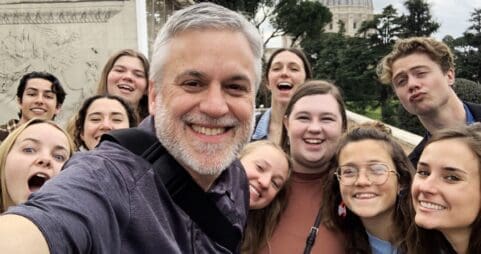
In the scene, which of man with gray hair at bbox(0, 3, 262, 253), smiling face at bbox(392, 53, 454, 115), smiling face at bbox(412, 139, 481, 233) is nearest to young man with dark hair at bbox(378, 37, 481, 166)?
smiling face at bbox(392, 53, 454, 115)

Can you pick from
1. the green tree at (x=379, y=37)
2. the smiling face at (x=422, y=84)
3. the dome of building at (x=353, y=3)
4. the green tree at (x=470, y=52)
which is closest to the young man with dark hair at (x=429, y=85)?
the smiling face at (x=422, y=84)

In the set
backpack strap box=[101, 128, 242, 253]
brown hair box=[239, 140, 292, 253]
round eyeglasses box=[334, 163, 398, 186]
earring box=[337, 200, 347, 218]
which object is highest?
backpack strap box=[101, 128, 242, 253]

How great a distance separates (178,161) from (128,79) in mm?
3528

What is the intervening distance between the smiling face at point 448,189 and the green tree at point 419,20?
128ft

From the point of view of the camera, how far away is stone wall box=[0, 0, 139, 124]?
10.7 metres

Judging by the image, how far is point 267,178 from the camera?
342 centimetres

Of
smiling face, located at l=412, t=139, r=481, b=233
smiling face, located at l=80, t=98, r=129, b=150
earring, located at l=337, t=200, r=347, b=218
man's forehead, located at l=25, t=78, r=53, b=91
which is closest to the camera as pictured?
smiling face, located at l=412, t=139, r=481, b=233

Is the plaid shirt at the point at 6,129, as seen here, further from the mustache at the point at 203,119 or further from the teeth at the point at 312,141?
the mustache at the point at 203,119

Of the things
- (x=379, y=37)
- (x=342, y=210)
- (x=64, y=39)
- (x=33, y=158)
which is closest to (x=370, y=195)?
(x=342, y=210)

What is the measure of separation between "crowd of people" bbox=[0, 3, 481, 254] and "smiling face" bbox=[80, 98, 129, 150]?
0.01 meters

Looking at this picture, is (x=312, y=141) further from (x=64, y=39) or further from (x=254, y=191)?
(x=64, y=39)

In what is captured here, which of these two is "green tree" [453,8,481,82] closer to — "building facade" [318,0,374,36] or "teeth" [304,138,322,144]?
"teeth" [304,138,322,144]

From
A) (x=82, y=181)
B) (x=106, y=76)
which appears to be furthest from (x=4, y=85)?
(x=82, y=181)

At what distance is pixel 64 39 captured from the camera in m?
10.8
